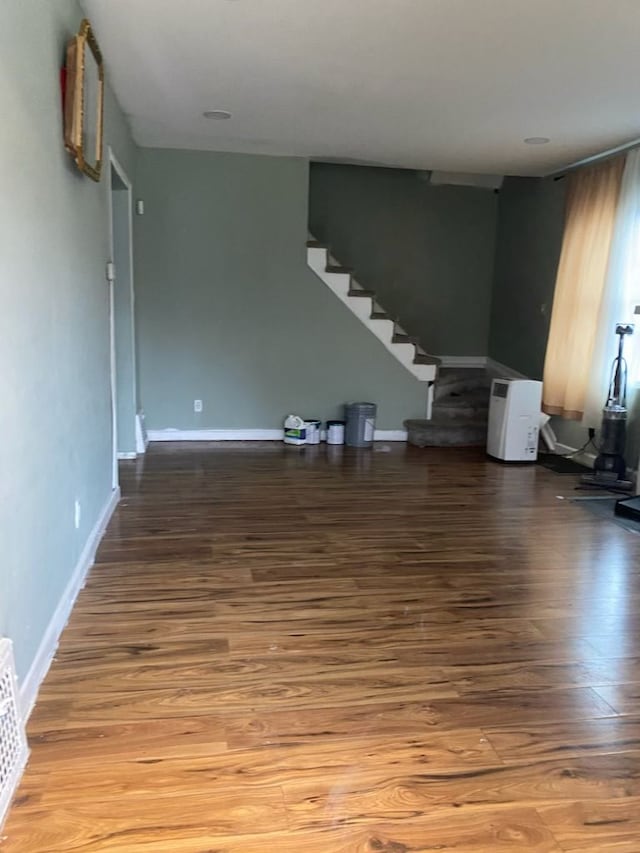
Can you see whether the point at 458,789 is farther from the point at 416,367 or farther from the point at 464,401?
the point at 464,401

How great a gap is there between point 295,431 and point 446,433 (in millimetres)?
1426

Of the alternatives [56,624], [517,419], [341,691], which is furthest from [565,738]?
[517,419]

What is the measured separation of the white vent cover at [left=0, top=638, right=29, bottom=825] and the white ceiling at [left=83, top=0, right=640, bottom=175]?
266 centimetres

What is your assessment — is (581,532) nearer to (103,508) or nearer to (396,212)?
(103,508)

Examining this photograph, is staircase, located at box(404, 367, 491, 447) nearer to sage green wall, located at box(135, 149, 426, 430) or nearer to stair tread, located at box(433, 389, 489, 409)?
stair tread, located at box(433, 389, 489, 409)

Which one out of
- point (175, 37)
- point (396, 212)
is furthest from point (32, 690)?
point (396, 212)

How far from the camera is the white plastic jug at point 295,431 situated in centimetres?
596

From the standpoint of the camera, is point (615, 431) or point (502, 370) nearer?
point (615, 431)

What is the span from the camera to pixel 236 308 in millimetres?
5934

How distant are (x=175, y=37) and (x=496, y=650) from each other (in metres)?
3.11

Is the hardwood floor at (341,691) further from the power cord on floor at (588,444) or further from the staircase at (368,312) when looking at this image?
the staircase at (368,312)

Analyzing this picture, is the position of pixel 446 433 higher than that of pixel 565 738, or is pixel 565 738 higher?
pixel 446 433

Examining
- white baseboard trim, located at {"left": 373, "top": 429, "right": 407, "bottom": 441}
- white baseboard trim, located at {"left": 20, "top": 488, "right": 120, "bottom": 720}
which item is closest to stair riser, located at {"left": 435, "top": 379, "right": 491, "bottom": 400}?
white baseboard trim, located at {"left": 373, "top": 429, "right": 407, "bottom": 441}

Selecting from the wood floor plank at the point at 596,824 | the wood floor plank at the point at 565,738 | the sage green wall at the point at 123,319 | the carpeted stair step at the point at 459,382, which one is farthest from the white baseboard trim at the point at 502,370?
the wood floor plank at the point at 596,824
